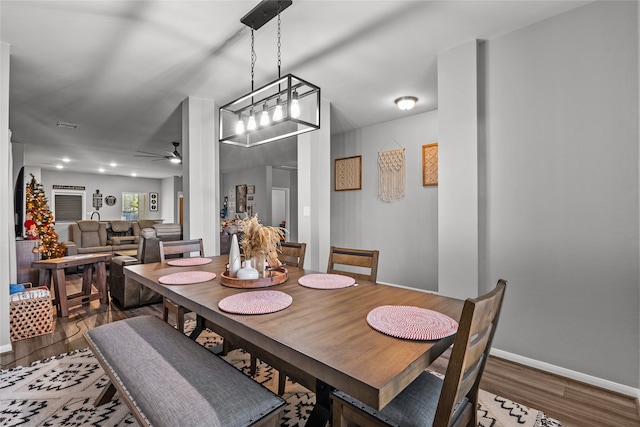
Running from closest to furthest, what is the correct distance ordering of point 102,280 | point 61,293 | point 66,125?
point 61,293 → point 102,280 → point 66,125

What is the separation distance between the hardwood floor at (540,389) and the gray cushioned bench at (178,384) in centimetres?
153

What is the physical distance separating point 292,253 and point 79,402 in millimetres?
1593

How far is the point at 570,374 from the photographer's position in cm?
210

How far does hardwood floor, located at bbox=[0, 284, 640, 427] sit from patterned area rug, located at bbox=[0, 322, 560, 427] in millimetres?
129

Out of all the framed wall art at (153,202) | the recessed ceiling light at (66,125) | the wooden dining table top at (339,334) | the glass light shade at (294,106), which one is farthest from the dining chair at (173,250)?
the framed wall art at (153,202)

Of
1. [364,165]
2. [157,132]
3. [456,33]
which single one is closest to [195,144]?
[157,132]

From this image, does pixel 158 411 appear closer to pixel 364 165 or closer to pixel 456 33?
pixel 456 33

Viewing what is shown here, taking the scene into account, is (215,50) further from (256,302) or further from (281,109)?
(256,302)

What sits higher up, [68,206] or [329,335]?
[68,206]

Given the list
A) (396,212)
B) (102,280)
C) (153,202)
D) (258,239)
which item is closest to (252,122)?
(258,239)

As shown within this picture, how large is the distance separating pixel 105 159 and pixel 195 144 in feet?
17.5

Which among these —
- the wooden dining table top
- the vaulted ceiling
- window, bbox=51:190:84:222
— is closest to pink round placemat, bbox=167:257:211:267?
the wooden dining table top

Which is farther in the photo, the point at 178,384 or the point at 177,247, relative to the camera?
the point at 177,247

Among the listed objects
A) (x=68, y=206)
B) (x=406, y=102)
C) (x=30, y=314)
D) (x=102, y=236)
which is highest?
(x=406, y=102)
